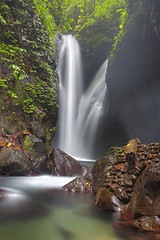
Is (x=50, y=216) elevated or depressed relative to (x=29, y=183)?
depressed


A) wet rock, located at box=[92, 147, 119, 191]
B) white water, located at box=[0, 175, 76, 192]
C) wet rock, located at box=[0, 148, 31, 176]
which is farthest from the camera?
wet rock, located at box=[0, 148, 31, 176]

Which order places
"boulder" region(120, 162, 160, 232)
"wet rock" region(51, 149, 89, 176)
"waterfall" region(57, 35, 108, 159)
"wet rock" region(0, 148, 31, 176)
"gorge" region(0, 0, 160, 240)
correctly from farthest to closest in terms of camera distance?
"waterfall" region(57, 35, 108, 159) < "wet rock" region(51, 149, 89, 176) < "wet rock" region(0, 148, 31, 176) < "gorge" region(0, 0, 160, 240) < "boulder" region(120, 162, 160, 232)

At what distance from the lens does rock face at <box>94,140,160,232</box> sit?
8.14ft

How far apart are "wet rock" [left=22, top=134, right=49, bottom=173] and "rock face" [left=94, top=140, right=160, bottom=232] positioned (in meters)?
2.69

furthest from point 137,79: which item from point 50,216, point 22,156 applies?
point 50,216

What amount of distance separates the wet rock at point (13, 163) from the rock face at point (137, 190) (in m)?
2.75

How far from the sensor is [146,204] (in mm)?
2596


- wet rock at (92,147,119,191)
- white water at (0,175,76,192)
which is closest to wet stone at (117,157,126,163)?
wet rock at (92,147,119,191)

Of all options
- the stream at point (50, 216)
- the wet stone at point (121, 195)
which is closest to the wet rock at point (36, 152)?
the stream at point (50, 216)

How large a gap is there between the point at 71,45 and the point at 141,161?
15827mm

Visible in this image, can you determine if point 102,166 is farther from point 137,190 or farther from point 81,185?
point 137,190

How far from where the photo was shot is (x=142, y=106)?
1236cm

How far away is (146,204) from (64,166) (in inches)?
159

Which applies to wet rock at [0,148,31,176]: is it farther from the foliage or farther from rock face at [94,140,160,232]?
rock face at [94,140,160,232]
